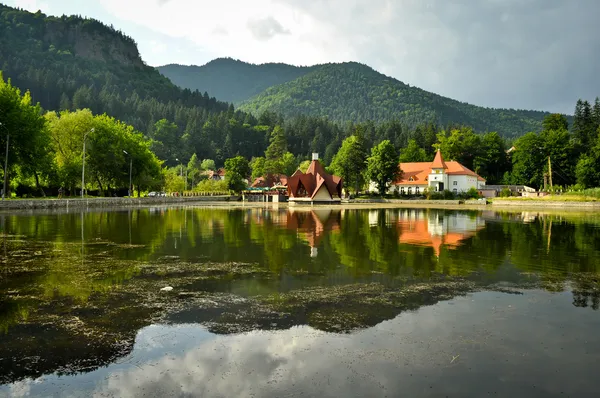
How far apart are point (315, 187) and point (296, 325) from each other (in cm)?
7946

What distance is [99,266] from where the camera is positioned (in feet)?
45.9

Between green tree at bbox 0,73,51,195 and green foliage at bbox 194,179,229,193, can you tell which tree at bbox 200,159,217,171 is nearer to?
green foliage at bbox 194,179,229,193

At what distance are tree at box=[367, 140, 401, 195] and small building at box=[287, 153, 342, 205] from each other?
958 cm

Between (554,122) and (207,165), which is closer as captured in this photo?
(554,122)

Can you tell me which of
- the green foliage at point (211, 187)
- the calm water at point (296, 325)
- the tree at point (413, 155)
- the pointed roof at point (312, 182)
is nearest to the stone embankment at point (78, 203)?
the pointed roof at point (312, 182)

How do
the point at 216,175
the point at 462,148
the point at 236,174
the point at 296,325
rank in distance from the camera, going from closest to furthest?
1. the point at 296,325
2. the point at 236,174
3. the point at 462,148
4. the point at 216,175

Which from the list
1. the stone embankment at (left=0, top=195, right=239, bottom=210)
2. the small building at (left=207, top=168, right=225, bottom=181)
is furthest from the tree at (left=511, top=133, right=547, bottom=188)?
the small building at (left=207, top=168, right=225, bottom=181)

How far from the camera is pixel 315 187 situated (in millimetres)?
87562

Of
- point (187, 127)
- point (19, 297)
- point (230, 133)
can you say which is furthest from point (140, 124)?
point (19, 297)

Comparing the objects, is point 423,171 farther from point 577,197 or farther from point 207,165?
point 207,165

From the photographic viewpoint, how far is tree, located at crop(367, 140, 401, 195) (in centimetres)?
9294

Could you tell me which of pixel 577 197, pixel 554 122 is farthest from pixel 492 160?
pixel 577 197

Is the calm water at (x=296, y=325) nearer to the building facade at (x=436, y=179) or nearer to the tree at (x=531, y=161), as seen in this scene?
the building facade at (x=436, y=179)

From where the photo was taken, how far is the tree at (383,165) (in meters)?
92.9
